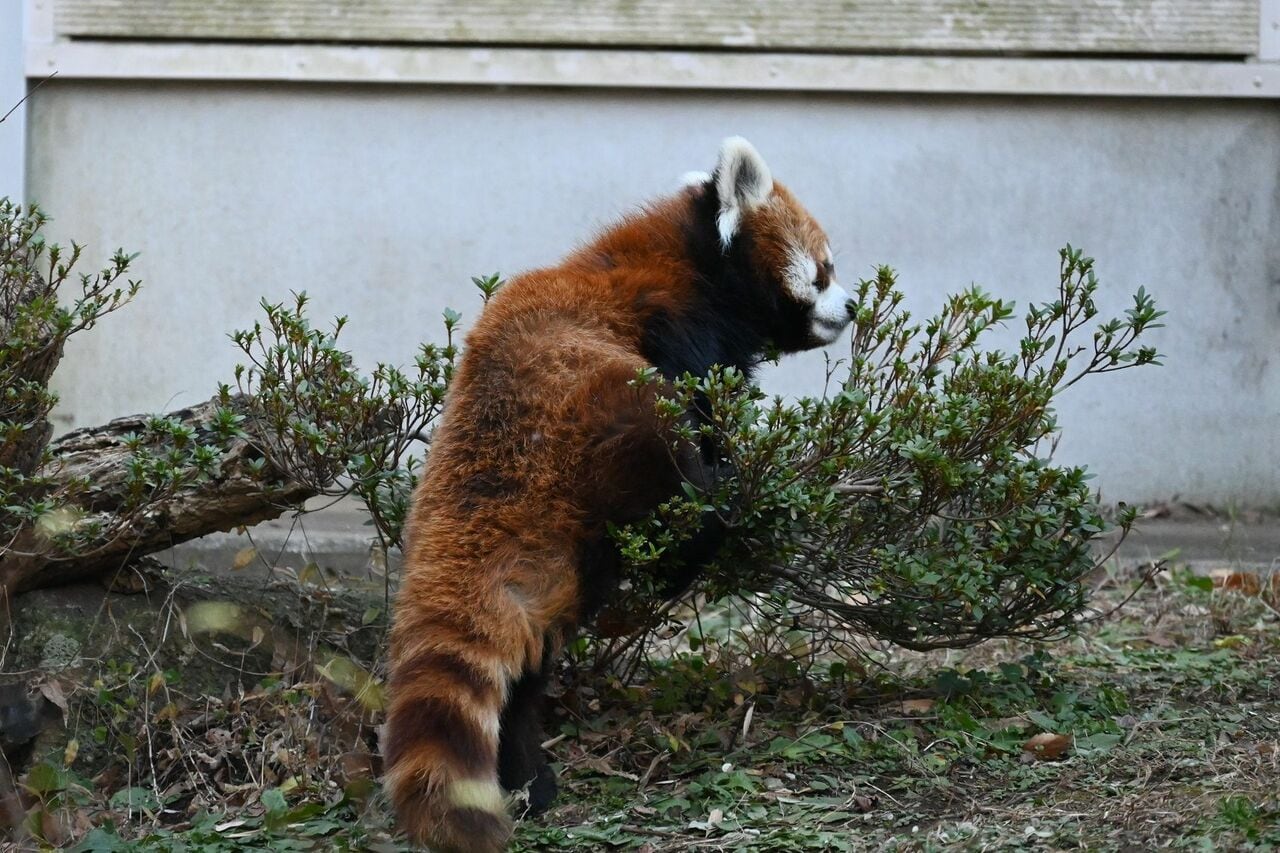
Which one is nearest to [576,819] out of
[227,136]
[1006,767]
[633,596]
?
[633,596]

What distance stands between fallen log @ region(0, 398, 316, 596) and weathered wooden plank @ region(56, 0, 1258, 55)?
3.87 meters

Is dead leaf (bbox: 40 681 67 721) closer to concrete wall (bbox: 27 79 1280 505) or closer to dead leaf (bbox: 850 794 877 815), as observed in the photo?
dead leaf (bbox: 850 794 877 815)

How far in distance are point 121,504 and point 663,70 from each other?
4.51m

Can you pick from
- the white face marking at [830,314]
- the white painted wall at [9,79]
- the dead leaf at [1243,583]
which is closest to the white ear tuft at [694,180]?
the white face marking at [830,314]

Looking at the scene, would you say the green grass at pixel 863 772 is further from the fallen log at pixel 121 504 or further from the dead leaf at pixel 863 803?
the fallen log at pixel 121 504

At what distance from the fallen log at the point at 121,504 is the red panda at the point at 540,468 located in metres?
0.85

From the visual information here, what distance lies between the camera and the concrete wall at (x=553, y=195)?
7.78 metres

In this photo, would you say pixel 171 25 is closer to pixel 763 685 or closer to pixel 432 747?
pixel 763 685

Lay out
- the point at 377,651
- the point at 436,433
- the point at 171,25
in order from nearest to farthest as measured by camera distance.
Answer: the point at 436,433 < the point at 377,651 < the point at 171,25

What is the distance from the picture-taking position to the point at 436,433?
12.3ft

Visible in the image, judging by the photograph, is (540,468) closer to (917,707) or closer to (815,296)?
(815,296)

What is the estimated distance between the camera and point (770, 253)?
4273 millimetres

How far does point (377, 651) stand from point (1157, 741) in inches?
96.6

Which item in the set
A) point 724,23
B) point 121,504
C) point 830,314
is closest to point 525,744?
point 121,504
